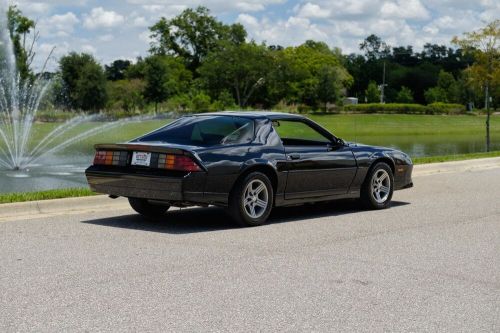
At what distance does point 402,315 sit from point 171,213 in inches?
220

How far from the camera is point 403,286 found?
6492mm

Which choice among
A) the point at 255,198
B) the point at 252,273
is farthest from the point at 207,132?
the point at 252,273

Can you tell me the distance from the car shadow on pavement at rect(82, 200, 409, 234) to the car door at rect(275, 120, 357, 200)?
42 cm

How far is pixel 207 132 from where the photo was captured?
380 inches

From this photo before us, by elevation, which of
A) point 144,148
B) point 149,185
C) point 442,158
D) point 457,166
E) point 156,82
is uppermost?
point 156,82

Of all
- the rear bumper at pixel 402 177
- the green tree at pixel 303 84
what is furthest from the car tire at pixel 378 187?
the green tree at pixel 303 84

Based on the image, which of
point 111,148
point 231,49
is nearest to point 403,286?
point 111,148

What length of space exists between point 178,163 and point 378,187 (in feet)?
11.5

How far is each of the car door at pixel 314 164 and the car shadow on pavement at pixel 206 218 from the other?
42 centimetres

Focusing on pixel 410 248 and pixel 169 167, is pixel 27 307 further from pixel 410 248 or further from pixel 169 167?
pixel 410 248

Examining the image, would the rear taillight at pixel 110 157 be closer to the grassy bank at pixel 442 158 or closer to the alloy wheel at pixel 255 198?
the alloy wheel at pixel 255 198

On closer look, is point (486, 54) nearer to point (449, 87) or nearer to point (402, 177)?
point (402, 177)

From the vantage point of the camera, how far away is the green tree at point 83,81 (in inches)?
2249

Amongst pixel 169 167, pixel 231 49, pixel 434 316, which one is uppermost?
pixel 231 49
